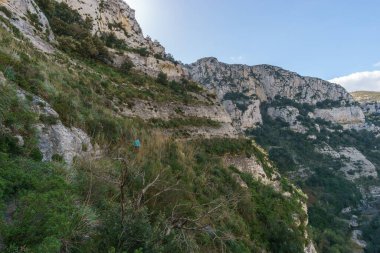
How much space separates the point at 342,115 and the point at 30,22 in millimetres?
122630

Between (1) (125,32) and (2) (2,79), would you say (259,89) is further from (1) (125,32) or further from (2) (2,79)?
(2) (2,79)

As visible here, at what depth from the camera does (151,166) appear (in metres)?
8.85

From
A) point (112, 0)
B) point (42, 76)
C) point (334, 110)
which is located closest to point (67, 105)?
point (42, 76)

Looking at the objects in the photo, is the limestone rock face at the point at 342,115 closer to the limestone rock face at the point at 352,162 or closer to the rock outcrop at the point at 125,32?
the limestone rock face at the point at 352,162

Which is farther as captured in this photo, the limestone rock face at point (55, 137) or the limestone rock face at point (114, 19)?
the limestone rock face at point (114, 19)

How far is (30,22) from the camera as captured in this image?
22.6 m

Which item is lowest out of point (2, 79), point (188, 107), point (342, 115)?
point (342, 115)

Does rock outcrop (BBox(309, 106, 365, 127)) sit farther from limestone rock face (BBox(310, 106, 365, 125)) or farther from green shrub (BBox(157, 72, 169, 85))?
green shrub (BBox(157, 72, 169, 85))

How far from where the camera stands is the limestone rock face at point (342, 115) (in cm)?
11888

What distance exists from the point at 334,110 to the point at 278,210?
11711cm

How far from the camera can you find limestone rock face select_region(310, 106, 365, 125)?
390 feet

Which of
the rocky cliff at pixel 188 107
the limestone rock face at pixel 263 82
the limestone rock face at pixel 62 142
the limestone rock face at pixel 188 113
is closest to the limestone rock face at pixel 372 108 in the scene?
the limestone rock face at pixel 263 82

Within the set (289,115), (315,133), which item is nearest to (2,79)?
(315,133)

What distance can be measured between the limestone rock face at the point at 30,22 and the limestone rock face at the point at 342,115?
108 meters
